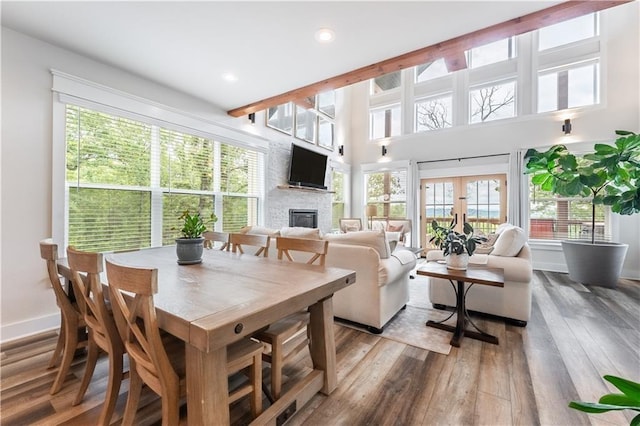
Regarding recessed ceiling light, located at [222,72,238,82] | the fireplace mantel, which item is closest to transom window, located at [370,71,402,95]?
the fireplace mantel

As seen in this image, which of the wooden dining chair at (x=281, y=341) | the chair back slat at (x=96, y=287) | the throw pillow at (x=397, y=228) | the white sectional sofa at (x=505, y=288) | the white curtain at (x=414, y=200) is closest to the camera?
the chair back slat at (x=96, y=287)

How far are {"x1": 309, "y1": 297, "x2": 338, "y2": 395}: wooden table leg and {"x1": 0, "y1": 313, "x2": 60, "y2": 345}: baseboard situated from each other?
2.67m

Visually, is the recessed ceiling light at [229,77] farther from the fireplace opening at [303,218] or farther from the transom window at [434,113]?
the transom window at [434,113]

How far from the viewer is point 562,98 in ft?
16.9

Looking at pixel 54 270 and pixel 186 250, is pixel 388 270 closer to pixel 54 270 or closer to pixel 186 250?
pixel 186 250

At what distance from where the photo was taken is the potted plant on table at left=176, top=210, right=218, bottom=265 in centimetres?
190

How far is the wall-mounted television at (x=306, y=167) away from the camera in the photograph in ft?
18.0

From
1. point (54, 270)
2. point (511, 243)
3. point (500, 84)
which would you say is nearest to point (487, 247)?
point (511, 243)

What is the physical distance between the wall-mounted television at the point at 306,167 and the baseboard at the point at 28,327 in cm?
381

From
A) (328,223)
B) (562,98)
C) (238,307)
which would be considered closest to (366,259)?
(238,307)

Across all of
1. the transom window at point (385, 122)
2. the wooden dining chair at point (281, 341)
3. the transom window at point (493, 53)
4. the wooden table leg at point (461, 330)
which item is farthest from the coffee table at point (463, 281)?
the transom window at point (493, 53)

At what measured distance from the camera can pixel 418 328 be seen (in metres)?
2.61

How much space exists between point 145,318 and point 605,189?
5.88 metres

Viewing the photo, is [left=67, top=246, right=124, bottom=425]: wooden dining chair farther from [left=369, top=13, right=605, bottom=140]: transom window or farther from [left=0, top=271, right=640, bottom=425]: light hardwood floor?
[left=369, top=13, right=605, bottom=140]: transom window
